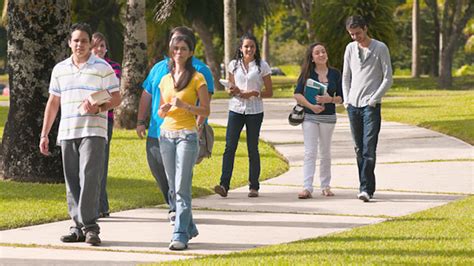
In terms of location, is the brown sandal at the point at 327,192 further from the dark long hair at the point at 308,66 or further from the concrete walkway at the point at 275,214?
the dark long hair at the point at 308,66

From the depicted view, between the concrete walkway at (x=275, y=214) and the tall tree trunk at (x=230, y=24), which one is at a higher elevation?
the tall tree trunk at (x=230, y=24)

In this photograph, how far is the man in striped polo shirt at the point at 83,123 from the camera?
10.2m

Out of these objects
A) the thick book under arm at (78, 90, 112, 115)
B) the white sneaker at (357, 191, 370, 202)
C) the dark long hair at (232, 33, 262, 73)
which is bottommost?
the white sneaker at (357, 191, 370, 202)

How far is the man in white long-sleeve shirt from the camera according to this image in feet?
43.8

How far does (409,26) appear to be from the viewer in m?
91.7

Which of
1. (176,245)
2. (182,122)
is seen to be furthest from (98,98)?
(176,245)

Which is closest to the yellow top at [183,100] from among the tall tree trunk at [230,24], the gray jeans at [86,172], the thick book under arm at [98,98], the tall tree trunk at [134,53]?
the thick book under arm at [98,98]

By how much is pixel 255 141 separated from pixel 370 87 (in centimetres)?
154

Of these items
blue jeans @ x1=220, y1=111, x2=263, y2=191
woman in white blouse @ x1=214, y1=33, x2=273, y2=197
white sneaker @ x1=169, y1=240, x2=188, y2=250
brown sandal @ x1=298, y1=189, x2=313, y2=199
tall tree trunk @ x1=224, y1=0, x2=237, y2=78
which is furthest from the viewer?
tall tree trunk @ x1=224, y1=0, x2=237, y2=78

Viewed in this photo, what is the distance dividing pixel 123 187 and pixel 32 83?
5.89 ft

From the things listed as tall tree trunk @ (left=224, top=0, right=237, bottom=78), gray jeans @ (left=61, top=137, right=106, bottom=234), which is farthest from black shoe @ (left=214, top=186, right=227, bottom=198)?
tall tree trunk @ (left=224, top=0, right=237, bottom=78)

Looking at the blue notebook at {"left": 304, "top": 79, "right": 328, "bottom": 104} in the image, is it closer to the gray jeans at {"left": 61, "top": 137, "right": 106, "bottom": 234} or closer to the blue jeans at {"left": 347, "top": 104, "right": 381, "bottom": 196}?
the blue jeans at {"left": 347, "top": 104, "right": 381, "bottom": 196}

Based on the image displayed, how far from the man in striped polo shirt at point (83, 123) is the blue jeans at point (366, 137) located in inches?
153

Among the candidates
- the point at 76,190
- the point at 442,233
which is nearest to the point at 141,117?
the point at 76,190
